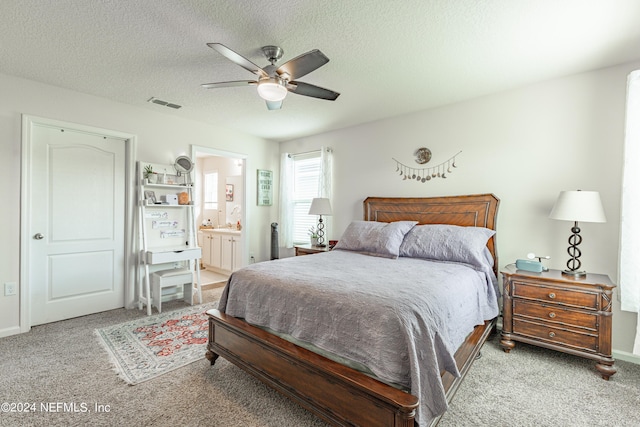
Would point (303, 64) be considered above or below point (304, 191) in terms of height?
above

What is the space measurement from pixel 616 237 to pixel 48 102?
18.8ft

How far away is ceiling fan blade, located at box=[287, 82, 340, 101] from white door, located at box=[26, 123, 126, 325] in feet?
8.80

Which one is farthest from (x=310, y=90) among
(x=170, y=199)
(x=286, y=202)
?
(x=286, y=202)

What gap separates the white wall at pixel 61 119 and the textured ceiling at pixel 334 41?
17 cm

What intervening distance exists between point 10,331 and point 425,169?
192 inches

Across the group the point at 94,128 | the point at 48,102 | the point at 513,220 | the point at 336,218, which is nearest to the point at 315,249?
the point at 336,218

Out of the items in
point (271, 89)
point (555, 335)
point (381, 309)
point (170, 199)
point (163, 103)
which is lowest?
point (555, 335)

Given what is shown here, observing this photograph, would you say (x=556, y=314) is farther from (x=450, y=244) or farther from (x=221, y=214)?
(x=221, y=214)

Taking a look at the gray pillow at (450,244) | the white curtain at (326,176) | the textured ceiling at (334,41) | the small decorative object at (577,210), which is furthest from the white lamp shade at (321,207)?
the small decorative object at (577,210)

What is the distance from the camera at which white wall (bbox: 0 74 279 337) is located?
2.92 m

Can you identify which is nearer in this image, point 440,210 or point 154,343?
point 154,343

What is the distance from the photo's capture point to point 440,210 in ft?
11.6

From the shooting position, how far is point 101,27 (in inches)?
83.7

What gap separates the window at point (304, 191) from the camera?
505 cm
